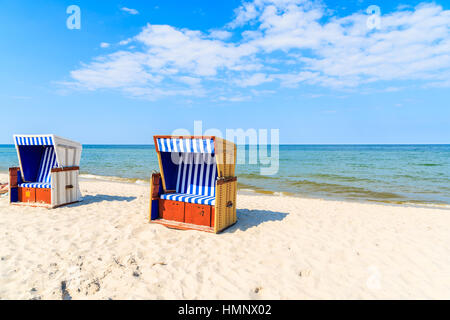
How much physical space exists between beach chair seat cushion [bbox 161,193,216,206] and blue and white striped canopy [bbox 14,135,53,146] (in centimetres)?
387

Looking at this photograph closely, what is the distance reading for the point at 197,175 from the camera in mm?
6906

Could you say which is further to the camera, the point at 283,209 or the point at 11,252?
the point at 283,209

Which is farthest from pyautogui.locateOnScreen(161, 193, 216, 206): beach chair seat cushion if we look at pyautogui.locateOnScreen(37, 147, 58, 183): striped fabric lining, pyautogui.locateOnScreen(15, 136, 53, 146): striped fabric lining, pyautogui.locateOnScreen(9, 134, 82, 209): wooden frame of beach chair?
pyautogui.locateOnScreen(37, 147, 58, 183): striped fabric lining

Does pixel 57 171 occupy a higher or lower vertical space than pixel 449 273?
higher

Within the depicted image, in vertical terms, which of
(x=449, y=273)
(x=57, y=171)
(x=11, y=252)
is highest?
(x=57, y=171)

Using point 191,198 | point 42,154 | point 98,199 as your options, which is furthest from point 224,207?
point 42,154

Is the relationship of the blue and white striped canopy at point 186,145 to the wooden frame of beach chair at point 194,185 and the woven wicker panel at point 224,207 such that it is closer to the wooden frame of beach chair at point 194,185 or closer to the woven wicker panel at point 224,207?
the wooden frame of beach chair at point 194,185

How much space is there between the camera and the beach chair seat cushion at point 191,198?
5.98m

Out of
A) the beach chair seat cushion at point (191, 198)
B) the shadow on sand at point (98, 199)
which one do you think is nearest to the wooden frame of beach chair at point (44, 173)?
the shadow on sand at point (98, 199)

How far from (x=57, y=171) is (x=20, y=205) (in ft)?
4.92

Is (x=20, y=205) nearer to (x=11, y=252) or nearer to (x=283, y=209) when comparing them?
(x=11, y=252)

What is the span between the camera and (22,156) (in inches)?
323
